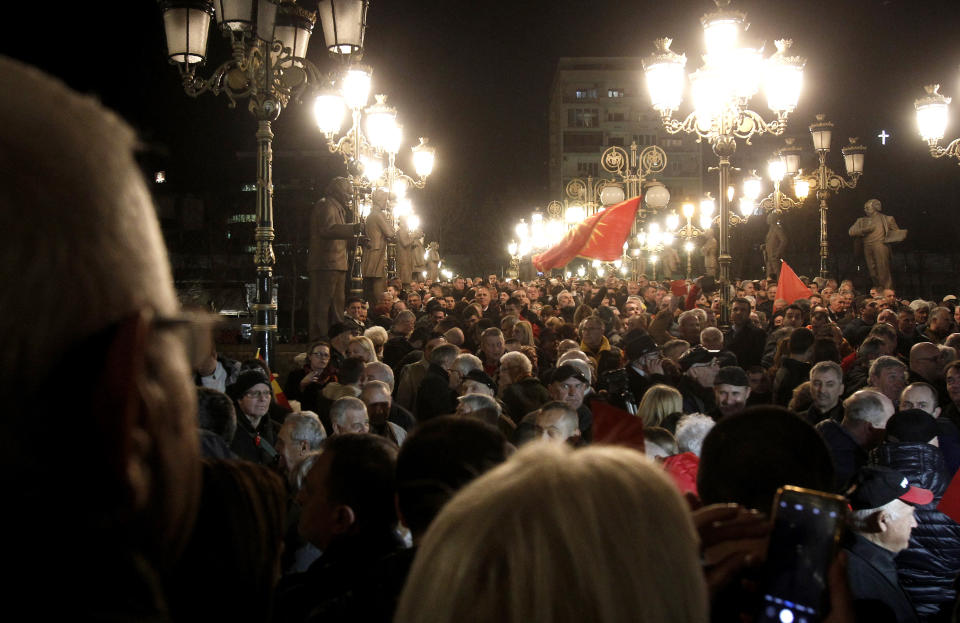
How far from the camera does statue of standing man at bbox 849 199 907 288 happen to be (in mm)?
22031

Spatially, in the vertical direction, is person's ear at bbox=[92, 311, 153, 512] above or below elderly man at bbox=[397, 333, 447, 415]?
above

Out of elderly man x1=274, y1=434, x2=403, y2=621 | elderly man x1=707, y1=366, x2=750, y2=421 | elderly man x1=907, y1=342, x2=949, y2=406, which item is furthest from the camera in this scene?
elderly man x1=907, y1=342, x2=949, y2=406

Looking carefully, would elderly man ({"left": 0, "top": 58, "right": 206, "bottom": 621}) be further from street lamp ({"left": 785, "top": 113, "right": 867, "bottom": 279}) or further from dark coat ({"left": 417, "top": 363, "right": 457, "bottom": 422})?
street lamp ({"left": 785, "top": 113, "right": 867, "bottom": 279})

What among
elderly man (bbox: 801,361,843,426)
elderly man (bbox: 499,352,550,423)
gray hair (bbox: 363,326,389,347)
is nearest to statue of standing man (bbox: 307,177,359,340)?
gray hair (bbox: 363,326,389,347)

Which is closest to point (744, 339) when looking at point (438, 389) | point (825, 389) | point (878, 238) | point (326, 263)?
point (825, 389)

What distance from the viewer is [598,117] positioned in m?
116

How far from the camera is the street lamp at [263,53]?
10.2m

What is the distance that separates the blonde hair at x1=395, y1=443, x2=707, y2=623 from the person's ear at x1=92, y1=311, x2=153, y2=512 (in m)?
0.45

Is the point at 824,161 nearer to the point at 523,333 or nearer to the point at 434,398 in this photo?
the point at 523,333

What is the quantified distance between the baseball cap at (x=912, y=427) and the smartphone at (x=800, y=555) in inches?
172

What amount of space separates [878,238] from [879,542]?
19.4 meters

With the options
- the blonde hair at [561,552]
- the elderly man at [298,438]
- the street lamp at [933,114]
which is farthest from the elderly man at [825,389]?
the street lamp at [933,114]

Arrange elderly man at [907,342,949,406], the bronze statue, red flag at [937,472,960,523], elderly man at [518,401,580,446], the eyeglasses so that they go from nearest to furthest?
red flag at [937,472,960,523]
elderly man at [518,401,580,446]
the eyeglasses
elderly man at [907,342,949,406]
the bronze statue

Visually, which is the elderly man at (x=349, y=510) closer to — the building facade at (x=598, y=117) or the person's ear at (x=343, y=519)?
the person's ear at (x=343, y=519)
